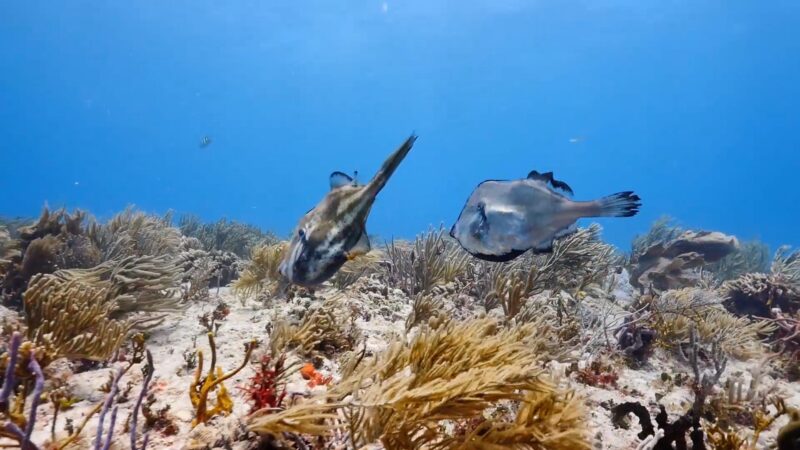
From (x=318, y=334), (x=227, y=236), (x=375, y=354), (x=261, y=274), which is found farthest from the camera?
(x=227, y=236)

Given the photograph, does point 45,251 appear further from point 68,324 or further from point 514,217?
point 514,217

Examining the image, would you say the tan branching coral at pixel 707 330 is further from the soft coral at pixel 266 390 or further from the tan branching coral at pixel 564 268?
the soft coral at pixel 266 390

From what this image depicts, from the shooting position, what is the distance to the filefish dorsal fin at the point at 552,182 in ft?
11.1

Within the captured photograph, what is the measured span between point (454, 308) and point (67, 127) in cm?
22622

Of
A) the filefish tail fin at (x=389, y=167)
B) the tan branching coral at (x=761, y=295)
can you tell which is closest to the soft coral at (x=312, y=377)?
the filefish tail fin at (x=389, y=167)

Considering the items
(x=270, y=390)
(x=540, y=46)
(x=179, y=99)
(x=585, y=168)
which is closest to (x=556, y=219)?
(x=270, y=390)

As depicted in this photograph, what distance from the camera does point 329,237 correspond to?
2.69 meters

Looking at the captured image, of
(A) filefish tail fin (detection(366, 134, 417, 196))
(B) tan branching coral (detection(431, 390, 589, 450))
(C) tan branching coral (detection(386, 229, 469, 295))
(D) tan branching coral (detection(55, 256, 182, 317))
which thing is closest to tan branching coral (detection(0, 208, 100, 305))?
(D) tan branching coral (detection(55, 256, 182, 317))

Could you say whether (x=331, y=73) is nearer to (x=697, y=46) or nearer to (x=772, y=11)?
(x=697, y=46)

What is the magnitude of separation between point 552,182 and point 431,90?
517ft

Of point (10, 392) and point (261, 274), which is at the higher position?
point (261, 274)

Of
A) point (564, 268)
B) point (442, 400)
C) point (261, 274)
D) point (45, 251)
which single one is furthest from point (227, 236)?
point (442, 400)

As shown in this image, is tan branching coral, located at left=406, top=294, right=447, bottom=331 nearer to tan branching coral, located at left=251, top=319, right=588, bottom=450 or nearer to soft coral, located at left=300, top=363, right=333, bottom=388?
soft coral, located at left=300, top=363, right=333, bottom=388

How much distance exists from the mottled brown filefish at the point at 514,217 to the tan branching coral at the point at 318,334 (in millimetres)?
1959
